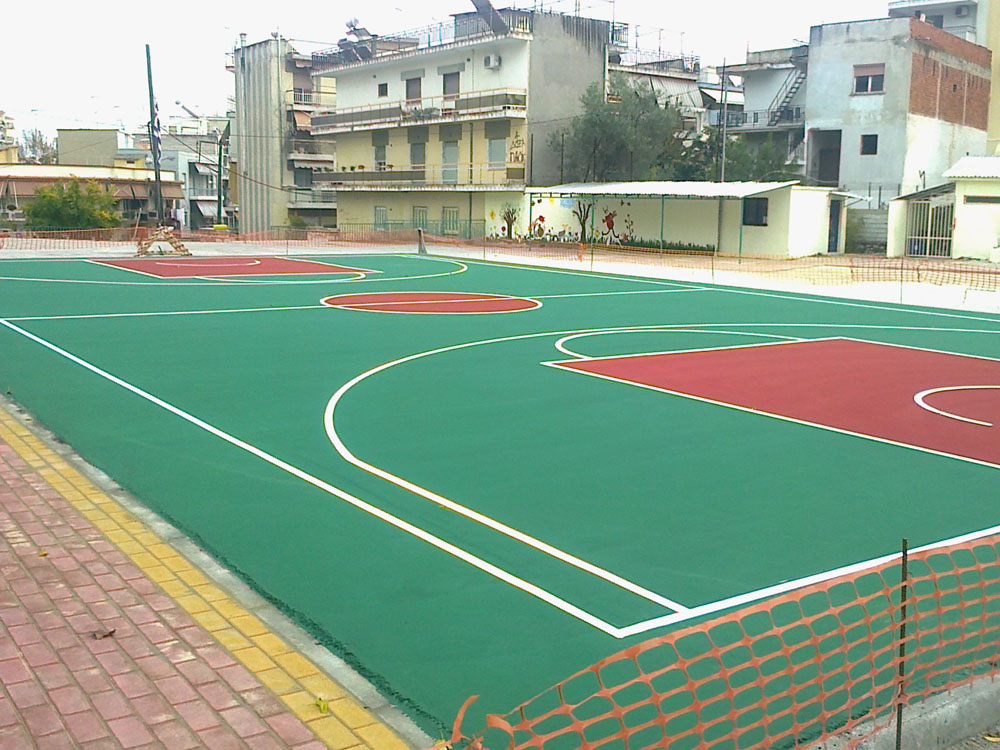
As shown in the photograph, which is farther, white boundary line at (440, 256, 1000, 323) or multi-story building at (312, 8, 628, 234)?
multi-story building at (312, 8, 628, 234)

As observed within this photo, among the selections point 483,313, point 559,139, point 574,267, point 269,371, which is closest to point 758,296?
point 483,313

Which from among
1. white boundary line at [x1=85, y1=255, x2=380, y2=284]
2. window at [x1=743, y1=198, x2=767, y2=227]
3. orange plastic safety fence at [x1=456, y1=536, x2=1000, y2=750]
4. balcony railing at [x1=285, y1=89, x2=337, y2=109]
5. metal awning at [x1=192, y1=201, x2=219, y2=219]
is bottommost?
white boundary line at [x1=85, y1=255, x2=380, y2=284]

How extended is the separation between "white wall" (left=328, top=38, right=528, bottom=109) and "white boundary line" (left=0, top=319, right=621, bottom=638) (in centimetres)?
4833

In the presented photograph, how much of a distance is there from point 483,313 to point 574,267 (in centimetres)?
1694

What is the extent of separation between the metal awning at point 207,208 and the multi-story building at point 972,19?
2398 inches

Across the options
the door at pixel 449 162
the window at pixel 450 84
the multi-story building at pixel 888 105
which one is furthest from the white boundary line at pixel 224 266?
the multi-story building at pixel 888 105

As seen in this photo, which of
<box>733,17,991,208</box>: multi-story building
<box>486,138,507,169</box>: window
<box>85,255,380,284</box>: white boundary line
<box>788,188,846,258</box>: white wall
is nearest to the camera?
<box>85,255,380,284</box>: white boundary line

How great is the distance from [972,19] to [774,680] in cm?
7817

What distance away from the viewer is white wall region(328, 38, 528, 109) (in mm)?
60344

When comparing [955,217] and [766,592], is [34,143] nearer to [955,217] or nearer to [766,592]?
[955,217]

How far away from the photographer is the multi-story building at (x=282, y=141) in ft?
261

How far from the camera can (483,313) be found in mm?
24891

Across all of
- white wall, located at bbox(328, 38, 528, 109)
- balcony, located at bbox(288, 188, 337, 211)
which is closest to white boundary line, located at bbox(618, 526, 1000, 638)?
white wall, located at bbox(328, 38, 528, 109)

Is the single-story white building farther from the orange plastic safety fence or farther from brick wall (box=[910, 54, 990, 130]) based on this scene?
the orange plastic safety fence
